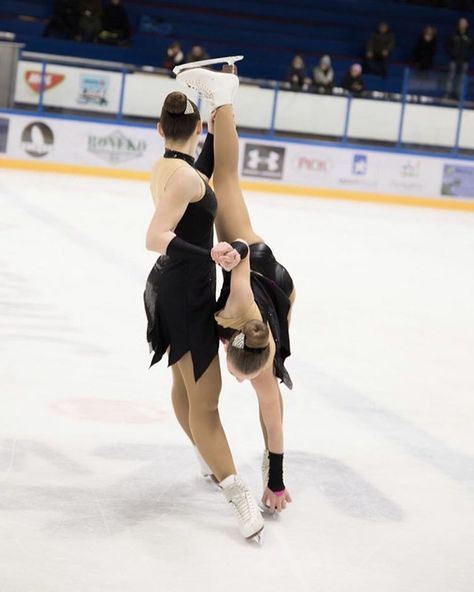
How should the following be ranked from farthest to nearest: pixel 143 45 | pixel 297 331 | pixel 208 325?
pixel 143 45 → pixel 297 331 → pixel 208 325

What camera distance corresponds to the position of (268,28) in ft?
66.6

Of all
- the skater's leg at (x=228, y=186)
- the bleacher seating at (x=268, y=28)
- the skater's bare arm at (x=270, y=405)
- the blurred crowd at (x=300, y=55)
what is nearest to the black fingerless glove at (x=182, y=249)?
the skater's leg at (x=228, y=186)

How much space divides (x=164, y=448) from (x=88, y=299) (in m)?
2.95

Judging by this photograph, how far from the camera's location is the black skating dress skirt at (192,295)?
3.50 meters

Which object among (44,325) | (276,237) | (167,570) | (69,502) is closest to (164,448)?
(69,502)

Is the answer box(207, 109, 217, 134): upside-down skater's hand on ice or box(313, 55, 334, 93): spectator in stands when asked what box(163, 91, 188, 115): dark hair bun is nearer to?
box(207, 109, 217, 134): upside-down skater's hand on ice

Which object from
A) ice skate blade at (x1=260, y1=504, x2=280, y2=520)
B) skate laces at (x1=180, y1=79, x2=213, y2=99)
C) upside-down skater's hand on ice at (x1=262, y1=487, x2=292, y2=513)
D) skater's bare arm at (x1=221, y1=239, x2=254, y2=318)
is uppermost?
skate laces at (x1=180, y1=79, x2=213, y2=99)

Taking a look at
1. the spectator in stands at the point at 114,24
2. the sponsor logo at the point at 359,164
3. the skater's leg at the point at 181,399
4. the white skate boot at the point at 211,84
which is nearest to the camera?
the white skate boot at the point at 211,84

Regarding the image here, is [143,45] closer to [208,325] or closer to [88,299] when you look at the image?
[88,299]

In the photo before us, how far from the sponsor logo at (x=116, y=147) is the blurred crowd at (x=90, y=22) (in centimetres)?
265

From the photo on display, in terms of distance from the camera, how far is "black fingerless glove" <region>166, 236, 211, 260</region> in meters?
3.31

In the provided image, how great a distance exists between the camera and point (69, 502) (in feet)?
12.1

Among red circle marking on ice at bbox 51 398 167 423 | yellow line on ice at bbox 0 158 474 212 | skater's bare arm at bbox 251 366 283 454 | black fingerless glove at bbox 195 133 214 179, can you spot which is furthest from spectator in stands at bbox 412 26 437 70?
skater's bare arm at bbox 251 366 283 454

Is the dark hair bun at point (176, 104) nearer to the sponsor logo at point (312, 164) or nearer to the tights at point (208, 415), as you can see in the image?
the tights at point (208, 415)
